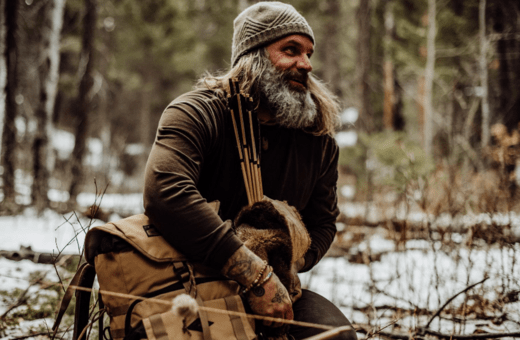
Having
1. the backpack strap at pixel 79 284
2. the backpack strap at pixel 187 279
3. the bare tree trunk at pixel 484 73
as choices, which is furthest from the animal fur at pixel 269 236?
the bare tree trunk at pixel 484 73

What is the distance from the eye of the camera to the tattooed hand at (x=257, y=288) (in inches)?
60.6

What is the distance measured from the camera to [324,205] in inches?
92.0

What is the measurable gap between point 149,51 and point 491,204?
2188 centimetres

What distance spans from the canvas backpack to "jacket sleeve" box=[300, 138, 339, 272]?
845mm

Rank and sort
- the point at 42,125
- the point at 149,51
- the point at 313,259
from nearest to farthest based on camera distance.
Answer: the point at 313,259
the point at 42,125
the point at 149,51

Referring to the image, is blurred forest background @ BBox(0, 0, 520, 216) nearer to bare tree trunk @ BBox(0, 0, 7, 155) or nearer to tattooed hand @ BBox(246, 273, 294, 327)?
bare tree trunk @ BBox(0, 0, 7, 155)

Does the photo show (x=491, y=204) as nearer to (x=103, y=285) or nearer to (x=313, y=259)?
(x=313, y=259)

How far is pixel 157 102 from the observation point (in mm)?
23703

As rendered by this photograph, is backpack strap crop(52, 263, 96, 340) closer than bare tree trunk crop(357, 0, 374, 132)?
Yes

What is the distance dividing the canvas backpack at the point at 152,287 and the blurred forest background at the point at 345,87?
2.11 metres

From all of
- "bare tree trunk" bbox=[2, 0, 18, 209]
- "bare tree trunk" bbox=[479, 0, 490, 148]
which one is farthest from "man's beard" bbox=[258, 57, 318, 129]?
"bare tree trunk" bbox=[479, 0, 490, 148]

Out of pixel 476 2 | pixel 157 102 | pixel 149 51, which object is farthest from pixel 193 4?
pixel 476 2

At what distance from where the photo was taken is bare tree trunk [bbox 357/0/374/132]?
951 centimetres

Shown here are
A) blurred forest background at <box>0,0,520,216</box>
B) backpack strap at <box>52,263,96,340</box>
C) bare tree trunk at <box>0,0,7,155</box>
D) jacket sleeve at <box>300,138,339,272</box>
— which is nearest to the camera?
backpack strap at <box>52,263,96,340</box>
